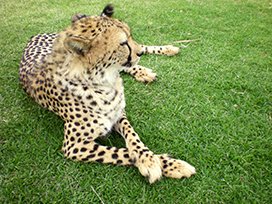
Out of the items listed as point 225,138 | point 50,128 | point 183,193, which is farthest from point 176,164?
point 50,128

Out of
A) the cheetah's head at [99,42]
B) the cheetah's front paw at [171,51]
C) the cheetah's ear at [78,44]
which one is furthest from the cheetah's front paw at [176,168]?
the cheetah's front paw at [171,51]

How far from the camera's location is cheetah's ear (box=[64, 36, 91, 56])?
1.78 metres

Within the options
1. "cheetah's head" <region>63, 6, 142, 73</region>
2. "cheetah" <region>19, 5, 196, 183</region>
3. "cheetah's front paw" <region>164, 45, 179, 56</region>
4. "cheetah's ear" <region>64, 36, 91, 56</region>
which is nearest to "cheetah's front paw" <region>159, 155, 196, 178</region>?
"cheetah" <region>19, 5, 196, 183</region>

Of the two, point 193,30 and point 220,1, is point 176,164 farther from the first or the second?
point 220,1

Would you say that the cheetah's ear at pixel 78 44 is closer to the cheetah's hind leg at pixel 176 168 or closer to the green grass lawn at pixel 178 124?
the green grass lawn at pixel 178 124

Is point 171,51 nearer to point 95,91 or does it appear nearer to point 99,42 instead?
point 95,91

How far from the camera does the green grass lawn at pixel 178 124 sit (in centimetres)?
188

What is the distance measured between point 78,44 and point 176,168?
105cm

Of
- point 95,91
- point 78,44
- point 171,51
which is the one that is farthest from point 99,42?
point 171,51

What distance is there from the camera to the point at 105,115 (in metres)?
2.15

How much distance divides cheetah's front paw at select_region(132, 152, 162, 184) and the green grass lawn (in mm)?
68

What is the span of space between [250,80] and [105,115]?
161cm

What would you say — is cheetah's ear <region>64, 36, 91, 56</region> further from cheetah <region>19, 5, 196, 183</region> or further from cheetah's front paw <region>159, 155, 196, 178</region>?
cheetah's front paw <region>159, 155, 196, 178</region>

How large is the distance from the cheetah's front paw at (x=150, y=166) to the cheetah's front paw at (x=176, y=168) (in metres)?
0.06
